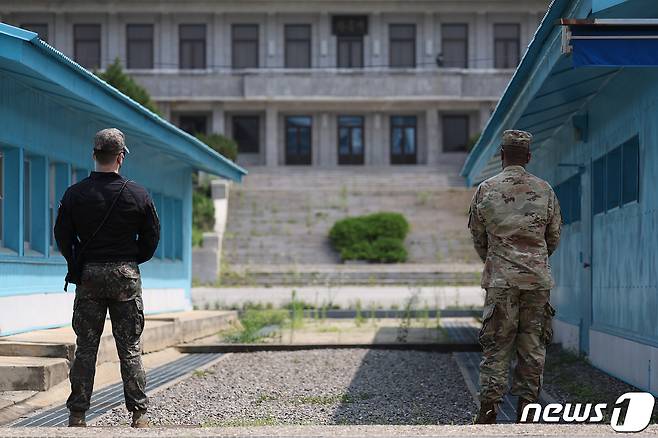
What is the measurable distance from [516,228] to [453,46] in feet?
158

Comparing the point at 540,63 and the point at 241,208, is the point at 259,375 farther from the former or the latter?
the point at 241,208

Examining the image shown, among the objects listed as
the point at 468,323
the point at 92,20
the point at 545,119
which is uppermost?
the point at 92,20

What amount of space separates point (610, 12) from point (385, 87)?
43.6 m

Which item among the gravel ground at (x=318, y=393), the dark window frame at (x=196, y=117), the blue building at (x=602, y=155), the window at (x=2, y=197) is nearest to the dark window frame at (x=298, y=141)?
→ the dark window frame at (x=196, y=117)

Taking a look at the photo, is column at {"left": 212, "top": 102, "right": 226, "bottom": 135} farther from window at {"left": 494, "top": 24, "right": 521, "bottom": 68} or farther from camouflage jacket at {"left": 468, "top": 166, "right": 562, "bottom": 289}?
camouflage jacket at {"left": 468, "top": 166, "right": 562, "bottom": 289}

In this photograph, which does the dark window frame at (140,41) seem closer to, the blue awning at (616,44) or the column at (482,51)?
the column at (482,51)

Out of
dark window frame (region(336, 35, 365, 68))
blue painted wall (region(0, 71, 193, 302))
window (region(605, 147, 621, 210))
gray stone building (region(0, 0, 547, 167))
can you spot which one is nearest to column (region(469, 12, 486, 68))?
gray stone building (region(0, 0, 547, 167))

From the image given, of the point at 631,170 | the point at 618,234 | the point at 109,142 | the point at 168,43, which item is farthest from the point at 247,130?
the point at 109,142

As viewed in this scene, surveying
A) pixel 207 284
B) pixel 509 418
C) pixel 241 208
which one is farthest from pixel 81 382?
pixel 241 208

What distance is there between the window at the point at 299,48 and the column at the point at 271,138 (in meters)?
2.70

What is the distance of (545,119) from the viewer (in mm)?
15133

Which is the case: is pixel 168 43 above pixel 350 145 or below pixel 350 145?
above

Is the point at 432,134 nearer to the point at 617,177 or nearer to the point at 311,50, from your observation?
the point at 311,50

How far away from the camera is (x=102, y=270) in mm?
7812
